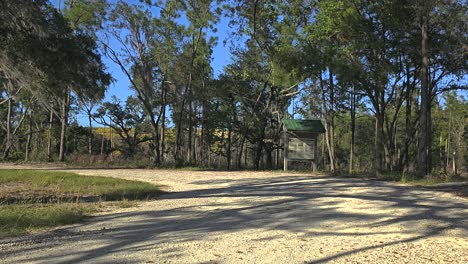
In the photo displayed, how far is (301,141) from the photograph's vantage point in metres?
24.4

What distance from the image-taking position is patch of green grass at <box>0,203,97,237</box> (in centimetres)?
680

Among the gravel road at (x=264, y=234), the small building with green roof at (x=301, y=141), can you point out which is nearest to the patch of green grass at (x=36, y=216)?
the gravel road at (x=264, y=234)

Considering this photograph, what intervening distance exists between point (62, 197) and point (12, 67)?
12.3 feet

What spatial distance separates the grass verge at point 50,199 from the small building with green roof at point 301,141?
12.1 metres

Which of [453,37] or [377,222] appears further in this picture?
[453,37]

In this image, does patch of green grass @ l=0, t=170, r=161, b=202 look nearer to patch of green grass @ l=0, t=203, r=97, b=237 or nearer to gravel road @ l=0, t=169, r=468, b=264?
patch of green grass @ l=0, t=203, r=97, b=237

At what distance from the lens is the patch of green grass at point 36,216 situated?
268 inches

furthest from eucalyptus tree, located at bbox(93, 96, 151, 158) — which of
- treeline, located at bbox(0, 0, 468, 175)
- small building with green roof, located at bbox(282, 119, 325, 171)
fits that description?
small building with green roof, located at bbox(282, 119, 325, 171)

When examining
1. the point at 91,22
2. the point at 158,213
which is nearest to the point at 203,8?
the point at 91,22

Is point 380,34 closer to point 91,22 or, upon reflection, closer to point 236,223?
point 236,223

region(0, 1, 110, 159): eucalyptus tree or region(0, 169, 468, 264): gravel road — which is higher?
region(0, 1, 110, 159): eucalyptus tree

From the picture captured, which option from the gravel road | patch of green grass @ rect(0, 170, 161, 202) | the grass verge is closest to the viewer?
the gravel road

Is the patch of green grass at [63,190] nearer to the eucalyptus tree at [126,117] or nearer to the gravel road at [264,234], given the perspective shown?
the gravel road at [264,234]

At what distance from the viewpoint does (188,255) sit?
525 centimetres
